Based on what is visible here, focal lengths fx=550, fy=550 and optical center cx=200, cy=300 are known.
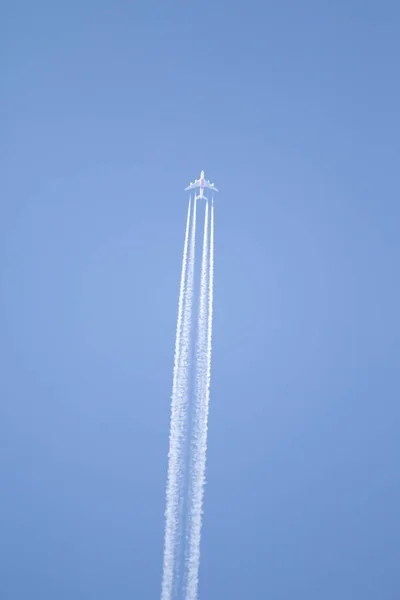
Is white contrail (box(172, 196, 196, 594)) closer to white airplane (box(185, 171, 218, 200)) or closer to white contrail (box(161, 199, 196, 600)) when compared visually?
white contrail (box(161, 199, 196, 600))

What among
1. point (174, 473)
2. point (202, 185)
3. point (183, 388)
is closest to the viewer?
point (174, 473)

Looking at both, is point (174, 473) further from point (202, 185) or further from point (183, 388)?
point (202, 185)

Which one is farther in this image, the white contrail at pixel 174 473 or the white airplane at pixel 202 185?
the white airplane at pixel 202 185

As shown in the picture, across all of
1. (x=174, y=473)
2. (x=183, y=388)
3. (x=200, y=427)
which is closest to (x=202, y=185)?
(x=183, y=388)

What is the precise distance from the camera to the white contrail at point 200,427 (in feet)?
24.9

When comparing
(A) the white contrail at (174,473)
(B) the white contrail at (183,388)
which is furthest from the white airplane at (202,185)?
(A) the white contrail at (174,473)

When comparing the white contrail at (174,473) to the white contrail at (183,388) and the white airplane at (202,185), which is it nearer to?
the white contrail at (183,388)

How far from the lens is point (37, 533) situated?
7805 mm

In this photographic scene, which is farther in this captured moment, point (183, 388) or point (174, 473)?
point (183, 388)

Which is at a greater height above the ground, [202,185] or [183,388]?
[202,185]

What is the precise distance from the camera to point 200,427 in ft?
25.5

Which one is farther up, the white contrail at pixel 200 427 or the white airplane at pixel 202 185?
the white airplane at pixel 202 185

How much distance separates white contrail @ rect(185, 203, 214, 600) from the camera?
24.9 feet

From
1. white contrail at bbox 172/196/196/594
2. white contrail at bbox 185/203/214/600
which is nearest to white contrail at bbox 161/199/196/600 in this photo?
white contrail at bbox 172/196/196/594
